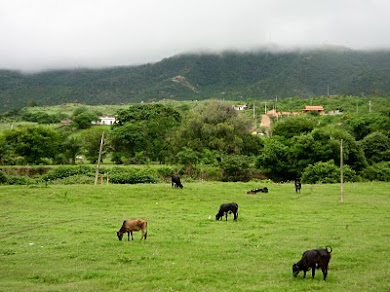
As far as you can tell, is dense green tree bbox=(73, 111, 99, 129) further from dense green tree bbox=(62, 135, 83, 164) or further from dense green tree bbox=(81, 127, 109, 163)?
dense green tree bbox=(62, 135, 83, 164)

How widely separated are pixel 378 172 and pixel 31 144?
182 ft

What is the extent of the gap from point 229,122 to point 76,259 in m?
59.3

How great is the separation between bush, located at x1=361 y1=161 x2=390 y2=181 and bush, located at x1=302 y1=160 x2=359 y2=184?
456 cm

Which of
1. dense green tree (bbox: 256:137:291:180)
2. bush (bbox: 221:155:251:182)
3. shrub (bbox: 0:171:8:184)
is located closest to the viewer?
shrub (bbox: 0:171:8:184)

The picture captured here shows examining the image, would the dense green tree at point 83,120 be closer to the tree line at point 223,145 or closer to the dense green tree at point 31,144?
the tree line at point 223,145

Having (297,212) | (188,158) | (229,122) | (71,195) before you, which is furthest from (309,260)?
(229,122)

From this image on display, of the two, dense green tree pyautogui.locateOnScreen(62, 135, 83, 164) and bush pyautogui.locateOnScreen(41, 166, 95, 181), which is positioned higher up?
dense green tree pyautogui.locateOnScreen(62, 135, 83, 164)

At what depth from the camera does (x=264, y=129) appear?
10956 cm

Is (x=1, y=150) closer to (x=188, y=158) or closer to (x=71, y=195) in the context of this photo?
(x=188, y=158)

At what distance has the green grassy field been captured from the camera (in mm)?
15109

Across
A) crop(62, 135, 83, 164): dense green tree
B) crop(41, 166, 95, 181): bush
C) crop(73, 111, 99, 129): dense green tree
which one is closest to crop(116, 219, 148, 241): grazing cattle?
crop(41, 166, 95, 181): bush

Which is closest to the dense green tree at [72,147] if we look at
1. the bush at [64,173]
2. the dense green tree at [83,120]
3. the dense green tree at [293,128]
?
the bush at [64,173]

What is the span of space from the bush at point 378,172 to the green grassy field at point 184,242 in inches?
1062

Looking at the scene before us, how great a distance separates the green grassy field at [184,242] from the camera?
1511cm
